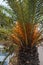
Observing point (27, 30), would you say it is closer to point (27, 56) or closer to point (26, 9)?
point (26, 9)

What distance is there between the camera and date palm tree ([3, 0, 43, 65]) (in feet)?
18.7

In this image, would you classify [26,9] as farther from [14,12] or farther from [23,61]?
[23,61]

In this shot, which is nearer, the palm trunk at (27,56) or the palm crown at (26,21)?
the palm crown at (26,21)

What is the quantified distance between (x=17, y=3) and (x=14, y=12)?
29cm

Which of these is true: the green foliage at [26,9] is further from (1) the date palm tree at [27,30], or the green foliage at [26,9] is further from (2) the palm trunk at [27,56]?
(2) the palm trunk at [27,56]

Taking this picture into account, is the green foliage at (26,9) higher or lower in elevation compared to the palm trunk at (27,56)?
higher

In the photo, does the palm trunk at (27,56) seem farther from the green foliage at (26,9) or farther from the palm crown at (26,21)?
the green foliage at (26,9)

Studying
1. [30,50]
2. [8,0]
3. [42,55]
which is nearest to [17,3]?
[8,0]

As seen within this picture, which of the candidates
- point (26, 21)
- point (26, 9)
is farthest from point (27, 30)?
point (26, 9)

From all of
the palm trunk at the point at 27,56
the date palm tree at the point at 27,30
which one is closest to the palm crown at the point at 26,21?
the date palm tree at the point at 27,30

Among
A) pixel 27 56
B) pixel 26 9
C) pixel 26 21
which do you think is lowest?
pixel 27 56

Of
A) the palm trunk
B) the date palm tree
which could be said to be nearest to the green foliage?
the date palm tree

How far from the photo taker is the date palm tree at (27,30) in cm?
570

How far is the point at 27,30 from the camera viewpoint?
5.77m
